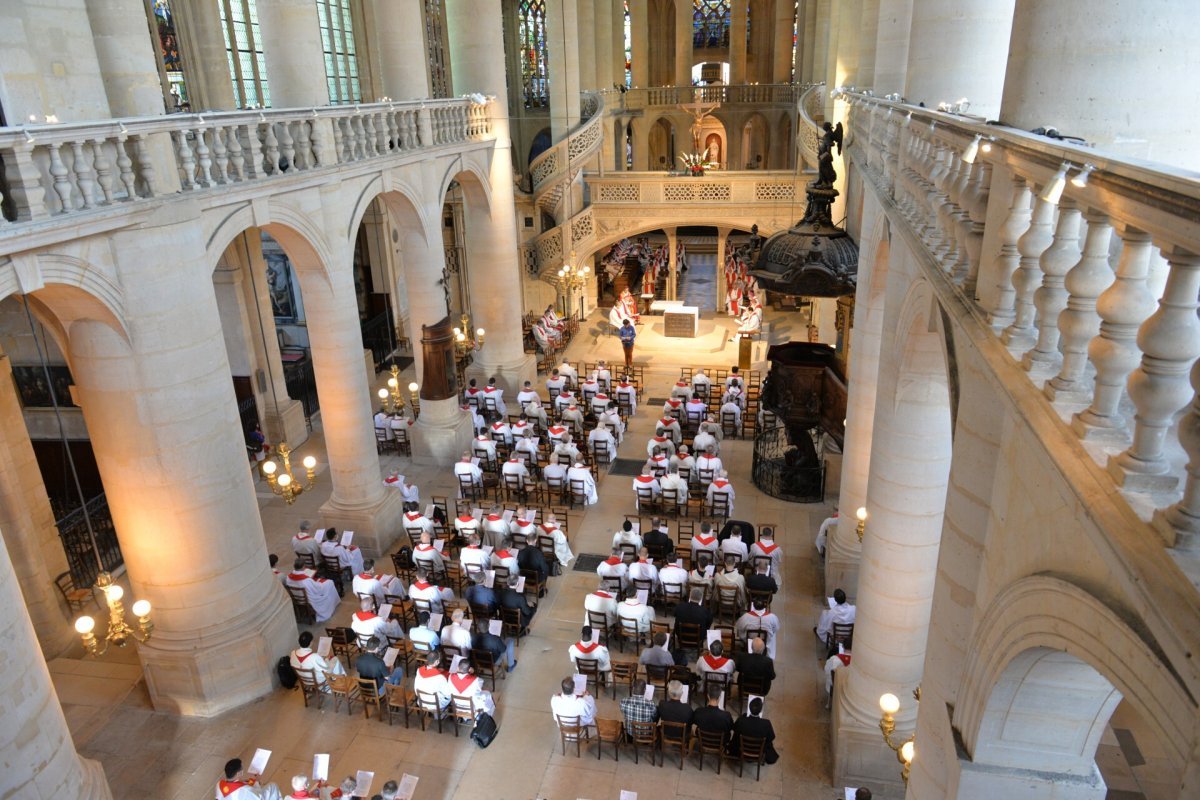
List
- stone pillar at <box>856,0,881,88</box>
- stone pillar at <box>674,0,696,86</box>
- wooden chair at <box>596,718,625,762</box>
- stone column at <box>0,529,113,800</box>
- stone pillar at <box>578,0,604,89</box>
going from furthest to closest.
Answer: stone pillar at <box>674,0,696,86</box>
stone pillar at <box>578,0,604,89</box>
stone pillar at <box>856,0,881,88</box>
wooden chair at <box>596,718,625,762</box>
stone column at <box>0,529,113,800</box>

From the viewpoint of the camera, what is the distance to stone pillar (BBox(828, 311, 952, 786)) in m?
6.98

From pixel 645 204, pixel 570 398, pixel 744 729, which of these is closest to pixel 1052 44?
pixel 744 729

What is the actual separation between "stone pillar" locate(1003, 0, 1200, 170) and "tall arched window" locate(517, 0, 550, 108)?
3571 centimetres

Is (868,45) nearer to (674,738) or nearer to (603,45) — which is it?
(674,738)

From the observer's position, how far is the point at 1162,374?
7.48 ft

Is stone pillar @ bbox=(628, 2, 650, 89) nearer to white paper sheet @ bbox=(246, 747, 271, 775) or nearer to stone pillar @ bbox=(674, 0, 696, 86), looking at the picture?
stone pillar @ bbox=(674, 0, 696, 86)


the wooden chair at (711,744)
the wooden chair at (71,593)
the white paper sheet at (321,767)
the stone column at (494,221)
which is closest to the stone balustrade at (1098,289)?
the wooden chair at (711,744)

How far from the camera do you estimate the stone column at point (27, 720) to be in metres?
6.94

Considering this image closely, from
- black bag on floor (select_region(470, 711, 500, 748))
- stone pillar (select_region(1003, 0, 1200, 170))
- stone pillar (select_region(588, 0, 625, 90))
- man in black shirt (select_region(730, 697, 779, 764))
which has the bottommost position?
black bag on floor (select_region(470, 711, 500, 748))

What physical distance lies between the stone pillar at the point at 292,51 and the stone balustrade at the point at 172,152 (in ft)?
2.14

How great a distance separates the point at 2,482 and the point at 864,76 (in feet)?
47.9

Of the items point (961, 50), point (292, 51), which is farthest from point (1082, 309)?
point (292, 51)

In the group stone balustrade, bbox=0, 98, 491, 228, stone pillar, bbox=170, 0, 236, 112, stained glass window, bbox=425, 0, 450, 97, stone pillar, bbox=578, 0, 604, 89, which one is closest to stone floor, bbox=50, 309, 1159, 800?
stone balustrade, bbox=0, 98, 491, 228

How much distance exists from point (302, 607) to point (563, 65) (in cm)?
1833
